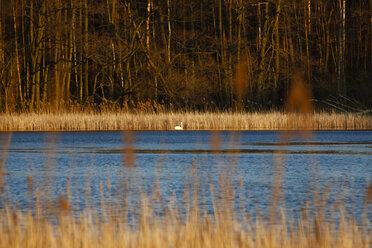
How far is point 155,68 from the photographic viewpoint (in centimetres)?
2886

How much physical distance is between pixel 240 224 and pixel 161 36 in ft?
87.2

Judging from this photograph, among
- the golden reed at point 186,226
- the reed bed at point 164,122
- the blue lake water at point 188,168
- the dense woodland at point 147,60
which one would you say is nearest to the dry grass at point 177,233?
the golden reed at point 186,226

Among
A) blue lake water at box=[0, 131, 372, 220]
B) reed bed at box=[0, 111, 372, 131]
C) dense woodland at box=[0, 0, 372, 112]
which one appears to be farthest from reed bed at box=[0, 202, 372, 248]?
dense woodland at box=[0, 0, 372, 112]

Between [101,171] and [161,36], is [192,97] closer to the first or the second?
[161,36]

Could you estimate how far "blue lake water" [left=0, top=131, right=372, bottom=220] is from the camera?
8.55m

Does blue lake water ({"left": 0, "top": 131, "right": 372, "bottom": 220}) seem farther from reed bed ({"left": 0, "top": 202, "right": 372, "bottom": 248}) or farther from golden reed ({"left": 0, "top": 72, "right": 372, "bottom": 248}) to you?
reed bed ({"left": 0, "top": 202, "right": 372, "bottom": 248})

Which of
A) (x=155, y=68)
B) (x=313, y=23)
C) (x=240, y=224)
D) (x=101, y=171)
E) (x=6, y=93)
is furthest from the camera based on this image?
(x=313, y=23)

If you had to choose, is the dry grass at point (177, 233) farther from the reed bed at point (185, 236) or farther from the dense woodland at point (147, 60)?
the dense woodland at point (147, 60)

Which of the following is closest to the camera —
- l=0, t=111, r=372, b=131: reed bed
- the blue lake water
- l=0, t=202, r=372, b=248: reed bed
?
l=0, t=202, r=372, b=248: reed bed

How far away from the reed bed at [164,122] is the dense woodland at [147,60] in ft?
7.32

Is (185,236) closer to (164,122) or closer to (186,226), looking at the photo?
(186,226)

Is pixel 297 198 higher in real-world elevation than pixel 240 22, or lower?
lower

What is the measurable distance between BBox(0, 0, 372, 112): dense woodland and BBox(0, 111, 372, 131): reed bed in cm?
223

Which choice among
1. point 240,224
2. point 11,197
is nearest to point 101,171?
point 11,197
